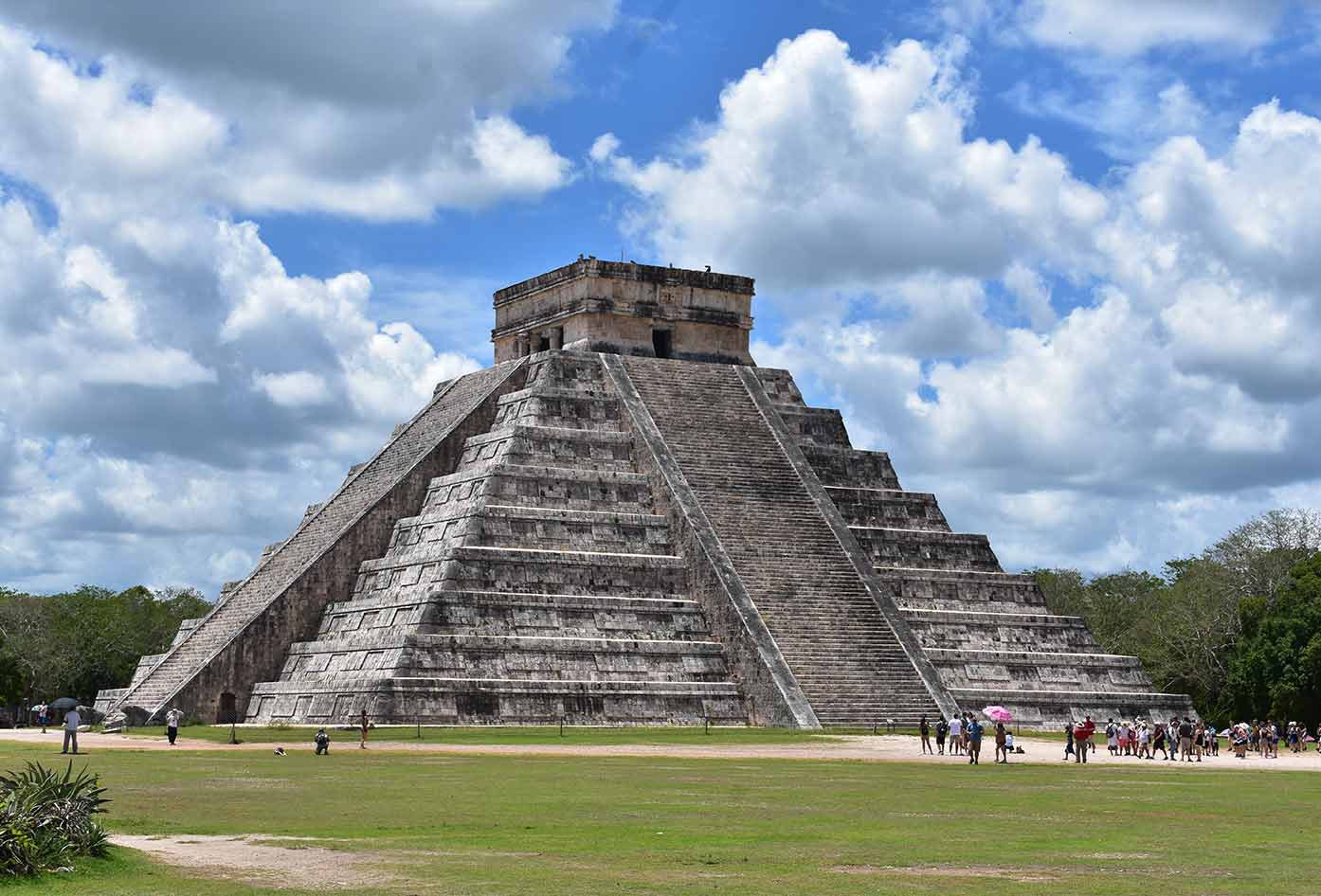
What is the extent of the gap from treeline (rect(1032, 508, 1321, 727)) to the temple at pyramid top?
53.6 feet

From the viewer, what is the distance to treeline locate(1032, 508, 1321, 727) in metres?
47.1

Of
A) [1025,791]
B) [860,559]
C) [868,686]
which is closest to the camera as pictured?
[1025,791]

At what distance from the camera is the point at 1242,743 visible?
116 feet

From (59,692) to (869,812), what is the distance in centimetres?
5362

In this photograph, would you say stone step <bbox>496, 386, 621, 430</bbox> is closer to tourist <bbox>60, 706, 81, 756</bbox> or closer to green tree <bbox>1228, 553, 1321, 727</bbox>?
tourist <bbox>60, 706, 81, 756</bbox>

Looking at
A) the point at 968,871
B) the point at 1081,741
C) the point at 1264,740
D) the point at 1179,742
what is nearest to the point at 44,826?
the point at 968,871

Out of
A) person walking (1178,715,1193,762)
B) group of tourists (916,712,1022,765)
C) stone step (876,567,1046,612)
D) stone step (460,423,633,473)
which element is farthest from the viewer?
stone step (876,567,1046,612)

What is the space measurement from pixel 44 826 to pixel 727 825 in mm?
Answer: 6537

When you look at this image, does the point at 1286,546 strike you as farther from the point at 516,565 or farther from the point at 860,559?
the point at 516,565

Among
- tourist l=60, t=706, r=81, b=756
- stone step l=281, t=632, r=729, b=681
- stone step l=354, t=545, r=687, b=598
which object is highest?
stone step l=354, t=545, r=687, b=598

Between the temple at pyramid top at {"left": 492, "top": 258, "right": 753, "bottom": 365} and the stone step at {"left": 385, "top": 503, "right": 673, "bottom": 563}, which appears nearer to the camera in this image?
the stone step at {"left": 385, "top": 503, "right": 673, "bottom": 563}

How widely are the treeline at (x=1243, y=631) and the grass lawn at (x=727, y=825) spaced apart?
70.9 ft

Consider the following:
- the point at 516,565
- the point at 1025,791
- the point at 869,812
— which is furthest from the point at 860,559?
the point at 869,812

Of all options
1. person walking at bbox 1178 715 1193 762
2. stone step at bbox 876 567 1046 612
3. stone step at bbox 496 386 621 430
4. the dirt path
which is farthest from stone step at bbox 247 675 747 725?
person walking at bbox 1178 715 1193 762
